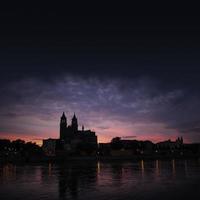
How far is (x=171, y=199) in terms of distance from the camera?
2814 cm

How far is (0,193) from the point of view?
32500mm

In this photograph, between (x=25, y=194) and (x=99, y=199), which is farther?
(x=25, y=194)

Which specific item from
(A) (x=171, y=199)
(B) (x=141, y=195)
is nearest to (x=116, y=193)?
(B) (x=141, y=195)

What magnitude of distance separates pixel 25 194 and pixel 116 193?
8.35 m

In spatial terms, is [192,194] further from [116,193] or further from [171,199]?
[116,193]

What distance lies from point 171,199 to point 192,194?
369 centimetres

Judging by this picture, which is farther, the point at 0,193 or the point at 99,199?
the point at 0,193

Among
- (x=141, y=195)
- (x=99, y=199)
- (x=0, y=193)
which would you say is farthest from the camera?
(x=0, y=193)

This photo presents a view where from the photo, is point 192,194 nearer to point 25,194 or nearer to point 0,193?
point 25,194

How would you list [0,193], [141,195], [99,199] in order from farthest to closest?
1. [0,193]
2. [141,195]
3. [99,199]

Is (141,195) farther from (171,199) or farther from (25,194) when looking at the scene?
(25,194)

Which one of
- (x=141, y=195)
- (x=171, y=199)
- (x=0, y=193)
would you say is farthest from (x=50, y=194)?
(x=171, y=199)

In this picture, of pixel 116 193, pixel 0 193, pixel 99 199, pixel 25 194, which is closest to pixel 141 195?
pixel 116 193

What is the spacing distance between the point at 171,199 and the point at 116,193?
224 inches
